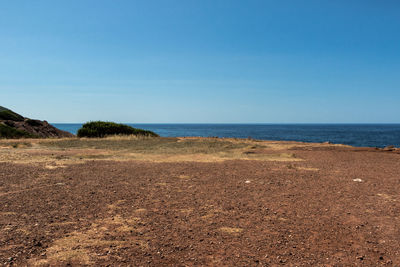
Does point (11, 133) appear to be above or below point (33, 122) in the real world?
below

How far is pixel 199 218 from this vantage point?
6.40m

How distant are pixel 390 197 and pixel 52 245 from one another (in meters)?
8.28

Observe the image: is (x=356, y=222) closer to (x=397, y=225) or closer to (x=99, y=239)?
(x=397, y=225)

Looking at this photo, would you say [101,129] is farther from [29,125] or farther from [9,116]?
[9,116]

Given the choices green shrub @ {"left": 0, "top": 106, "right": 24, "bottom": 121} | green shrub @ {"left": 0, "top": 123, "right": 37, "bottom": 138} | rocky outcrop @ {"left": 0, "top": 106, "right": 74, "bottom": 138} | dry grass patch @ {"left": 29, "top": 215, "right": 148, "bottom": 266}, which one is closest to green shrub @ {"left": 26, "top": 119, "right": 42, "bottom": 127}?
rocky outcrop @ {"left": 0, "top": 106, "right": 74, "bottom": 138}

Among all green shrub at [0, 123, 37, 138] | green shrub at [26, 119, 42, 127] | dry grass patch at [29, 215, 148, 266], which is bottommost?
dry grass patch at [29, 215, 148, 266]

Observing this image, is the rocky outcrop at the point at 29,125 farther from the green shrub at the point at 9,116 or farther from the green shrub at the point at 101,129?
the green shrub at the point at 101,129

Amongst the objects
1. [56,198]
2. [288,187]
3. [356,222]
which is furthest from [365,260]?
[56,198]

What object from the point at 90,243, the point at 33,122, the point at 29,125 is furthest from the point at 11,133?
the point at 90,243

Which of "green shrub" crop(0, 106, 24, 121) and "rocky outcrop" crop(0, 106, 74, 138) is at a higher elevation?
"green shrub" crop(0, 106, 24, 121)

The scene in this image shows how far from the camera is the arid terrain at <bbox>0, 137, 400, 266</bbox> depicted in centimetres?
466

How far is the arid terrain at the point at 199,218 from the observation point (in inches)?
183

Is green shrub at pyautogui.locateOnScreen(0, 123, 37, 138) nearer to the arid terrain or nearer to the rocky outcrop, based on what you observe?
the rocky outcrop

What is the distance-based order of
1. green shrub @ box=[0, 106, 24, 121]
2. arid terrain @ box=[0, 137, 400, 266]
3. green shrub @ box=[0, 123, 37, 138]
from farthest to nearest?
green shrub @ box=[0, 106, 24, 121] < green shrub @ box=[0, 123, 37, 138] < arid terrain @ box=[0, 137, 400, 266]
